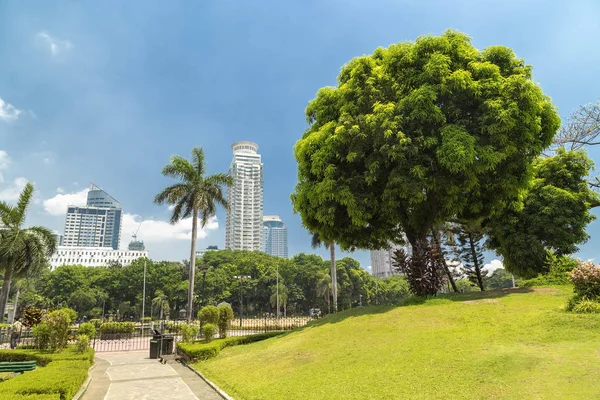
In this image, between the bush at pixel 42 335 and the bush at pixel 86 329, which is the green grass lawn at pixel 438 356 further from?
the bush at pixel 42 335

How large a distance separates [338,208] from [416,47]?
8.23 m

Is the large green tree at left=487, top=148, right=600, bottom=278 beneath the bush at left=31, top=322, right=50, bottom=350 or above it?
above

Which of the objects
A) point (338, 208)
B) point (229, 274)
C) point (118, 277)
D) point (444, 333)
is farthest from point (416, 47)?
point (118, 277)

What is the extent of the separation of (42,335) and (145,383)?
27.1ft

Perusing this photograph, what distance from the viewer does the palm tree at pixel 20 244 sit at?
20562mm

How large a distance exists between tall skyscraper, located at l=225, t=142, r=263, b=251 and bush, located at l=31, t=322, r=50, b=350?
523ft

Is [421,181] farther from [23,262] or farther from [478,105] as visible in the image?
[23,262]

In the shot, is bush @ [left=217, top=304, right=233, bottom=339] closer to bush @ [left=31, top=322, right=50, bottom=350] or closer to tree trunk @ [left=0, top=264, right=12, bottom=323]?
bush @ [left=31, top=322, right=50, bottom=350]

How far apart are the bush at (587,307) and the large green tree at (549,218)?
31.2ft

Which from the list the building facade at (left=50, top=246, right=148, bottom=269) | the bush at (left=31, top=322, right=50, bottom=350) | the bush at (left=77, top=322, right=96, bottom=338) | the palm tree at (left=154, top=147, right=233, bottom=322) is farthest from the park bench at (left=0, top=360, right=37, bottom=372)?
the building facade at (left=50, top=246, right=148, bottom=269)

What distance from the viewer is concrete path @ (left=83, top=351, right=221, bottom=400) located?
967 centimetres

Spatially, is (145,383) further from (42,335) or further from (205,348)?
(42,335)

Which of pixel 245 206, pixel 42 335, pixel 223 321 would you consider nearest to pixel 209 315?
pixel 223 321

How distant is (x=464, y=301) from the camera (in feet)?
46.4
